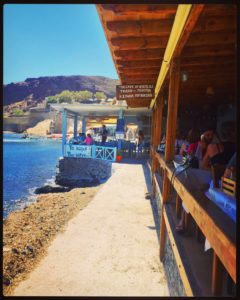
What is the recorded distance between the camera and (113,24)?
3205mm

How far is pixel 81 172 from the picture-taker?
52.5 feet

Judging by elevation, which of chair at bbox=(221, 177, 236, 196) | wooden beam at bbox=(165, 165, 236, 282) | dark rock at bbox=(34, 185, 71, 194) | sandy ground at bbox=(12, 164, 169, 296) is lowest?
dark rock at bbox=(34, 185, 71, 194)

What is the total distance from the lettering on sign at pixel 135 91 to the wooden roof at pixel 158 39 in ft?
0.63

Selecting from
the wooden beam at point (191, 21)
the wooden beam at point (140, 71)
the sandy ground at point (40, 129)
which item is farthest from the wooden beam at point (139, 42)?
the sandy ground at point (40, 129)

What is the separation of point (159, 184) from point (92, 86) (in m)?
151

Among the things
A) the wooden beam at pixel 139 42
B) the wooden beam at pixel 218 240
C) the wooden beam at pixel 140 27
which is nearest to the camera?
the wooden beam at pixel 218 240

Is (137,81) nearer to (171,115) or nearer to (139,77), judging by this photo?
(139,77)

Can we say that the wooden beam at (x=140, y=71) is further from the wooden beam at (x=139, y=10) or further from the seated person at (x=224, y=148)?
the seated person at (x=224, y=148)

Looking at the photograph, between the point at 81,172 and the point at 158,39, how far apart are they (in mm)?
12953

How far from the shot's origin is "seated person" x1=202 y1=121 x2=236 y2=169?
2.92 meters

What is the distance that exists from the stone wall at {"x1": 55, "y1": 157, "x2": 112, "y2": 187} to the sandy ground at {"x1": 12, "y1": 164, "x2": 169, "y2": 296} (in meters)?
8.24

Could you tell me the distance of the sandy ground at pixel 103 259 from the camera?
11.9ft

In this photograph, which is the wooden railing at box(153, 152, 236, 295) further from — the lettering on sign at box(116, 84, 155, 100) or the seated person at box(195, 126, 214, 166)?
the lettering on sign at box(116, 84, 155, 100)

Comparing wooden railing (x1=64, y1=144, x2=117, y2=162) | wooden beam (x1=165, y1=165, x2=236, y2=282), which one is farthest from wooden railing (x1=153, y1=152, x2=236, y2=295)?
wooden railing (x1=64, y1=144, x2=117, y2=162)
